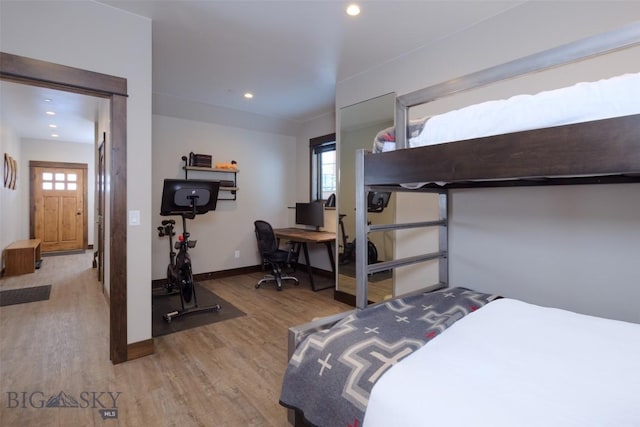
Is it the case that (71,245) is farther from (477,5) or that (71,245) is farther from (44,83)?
(477,5)

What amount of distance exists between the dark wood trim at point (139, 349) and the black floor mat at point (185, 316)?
0.36m

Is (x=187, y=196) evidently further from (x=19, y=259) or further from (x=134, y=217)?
(x=19, y=259)

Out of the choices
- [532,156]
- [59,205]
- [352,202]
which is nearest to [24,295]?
[59,205]

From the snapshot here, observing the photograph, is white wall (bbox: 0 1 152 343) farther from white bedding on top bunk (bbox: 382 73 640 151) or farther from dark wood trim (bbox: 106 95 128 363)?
white bedding on top bunk (bbox: 382 73 640 151)

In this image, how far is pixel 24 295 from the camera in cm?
377

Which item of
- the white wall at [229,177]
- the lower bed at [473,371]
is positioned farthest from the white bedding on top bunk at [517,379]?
the white wall at [229,177]

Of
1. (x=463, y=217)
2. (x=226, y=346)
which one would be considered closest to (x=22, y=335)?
(x=226, y=346)

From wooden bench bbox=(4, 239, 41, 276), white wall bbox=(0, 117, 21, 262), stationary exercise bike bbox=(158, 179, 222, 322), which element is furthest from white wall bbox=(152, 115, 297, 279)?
white wall bbox=(0, 117, 21, 262)

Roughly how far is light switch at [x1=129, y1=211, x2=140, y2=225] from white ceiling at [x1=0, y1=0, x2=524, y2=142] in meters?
1.52

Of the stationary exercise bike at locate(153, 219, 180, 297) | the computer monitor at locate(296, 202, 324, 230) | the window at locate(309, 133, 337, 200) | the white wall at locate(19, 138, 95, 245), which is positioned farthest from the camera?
the white wall at locate(19, 138, 95, 245)

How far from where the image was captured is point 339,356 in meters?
1.09

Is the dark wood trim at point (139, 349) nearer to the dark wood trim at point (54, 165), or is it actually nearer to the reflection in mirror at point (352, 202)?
the reflection in mirror at point (352, 202)

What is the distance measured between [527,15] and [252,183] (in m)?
4.09

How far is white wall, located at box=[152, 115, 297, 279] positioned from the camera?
166 inches
